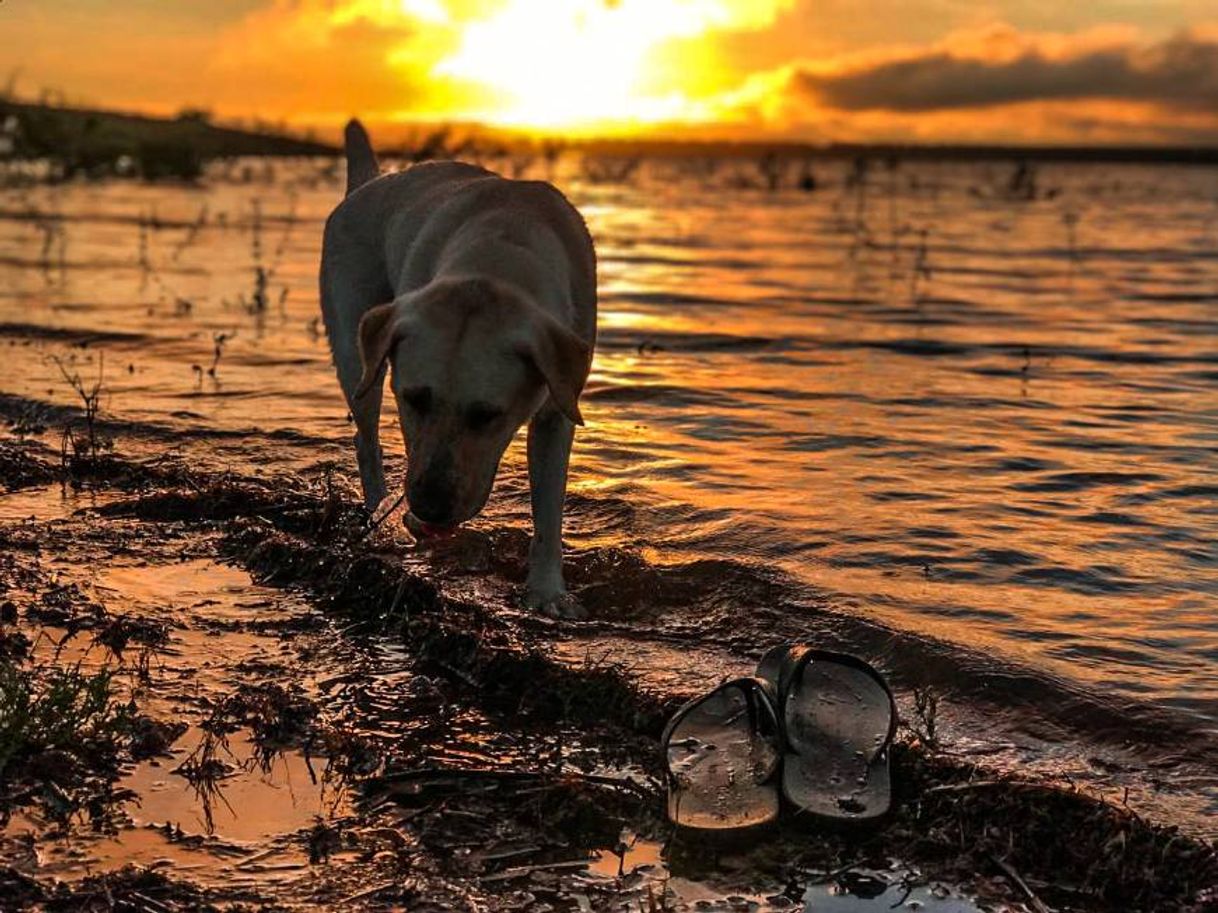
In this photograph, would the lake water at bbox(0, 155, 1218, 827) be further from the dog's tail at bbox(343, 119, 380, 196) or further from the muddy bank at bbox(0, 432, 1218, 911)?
the dog's tail at bbox(343, 119, 380, 196)

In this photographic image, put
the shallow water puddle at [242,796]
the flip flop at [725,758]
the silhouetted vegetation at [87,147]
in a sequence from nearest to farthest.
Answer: the shallow water puddle at [242,796] → the flip flop at [725,758] → the silhouetted vegetation at [87,147]

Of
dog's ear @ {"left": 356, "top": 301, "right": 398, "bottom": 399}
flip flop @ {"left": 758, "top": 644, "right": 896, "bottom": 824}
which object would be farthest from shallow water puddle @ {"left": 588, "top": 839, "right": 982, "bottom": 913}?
dog's ear @ {"left": 356, "top": 301, "right": 398, "bottom": 399}

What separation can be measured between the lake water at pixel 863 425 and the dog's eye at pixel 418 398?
1.52 m

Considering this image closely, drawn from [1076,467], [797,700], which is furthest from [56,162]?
[797,700]

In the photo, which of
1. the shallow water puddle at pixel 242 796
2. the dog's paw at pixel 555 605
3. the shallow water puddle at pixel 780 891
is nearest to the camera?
the shallow water puddle at pixel 780 891

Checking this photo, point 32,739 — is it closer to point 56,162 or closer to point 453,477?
point 453,477

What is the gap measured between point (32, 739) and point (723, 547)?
3.48 m

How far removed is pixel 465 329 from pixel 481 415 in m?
0.30

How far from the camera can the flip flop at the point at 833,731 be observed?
4.07 metres

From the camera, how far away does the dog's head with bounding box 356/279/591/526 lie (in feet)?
15.9

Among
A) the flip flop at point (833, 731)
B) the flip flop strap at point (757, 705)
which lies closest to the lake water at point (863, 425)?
the flip flop at point (833, 731)

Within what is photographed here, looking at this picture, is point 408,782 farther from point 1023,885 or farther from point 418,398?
point 1023,885

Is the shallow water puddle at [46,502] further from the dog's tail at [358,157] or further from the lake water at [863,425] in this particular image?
the dog's tail at [358,157]

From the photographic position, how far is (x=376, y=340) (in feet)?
17.0
